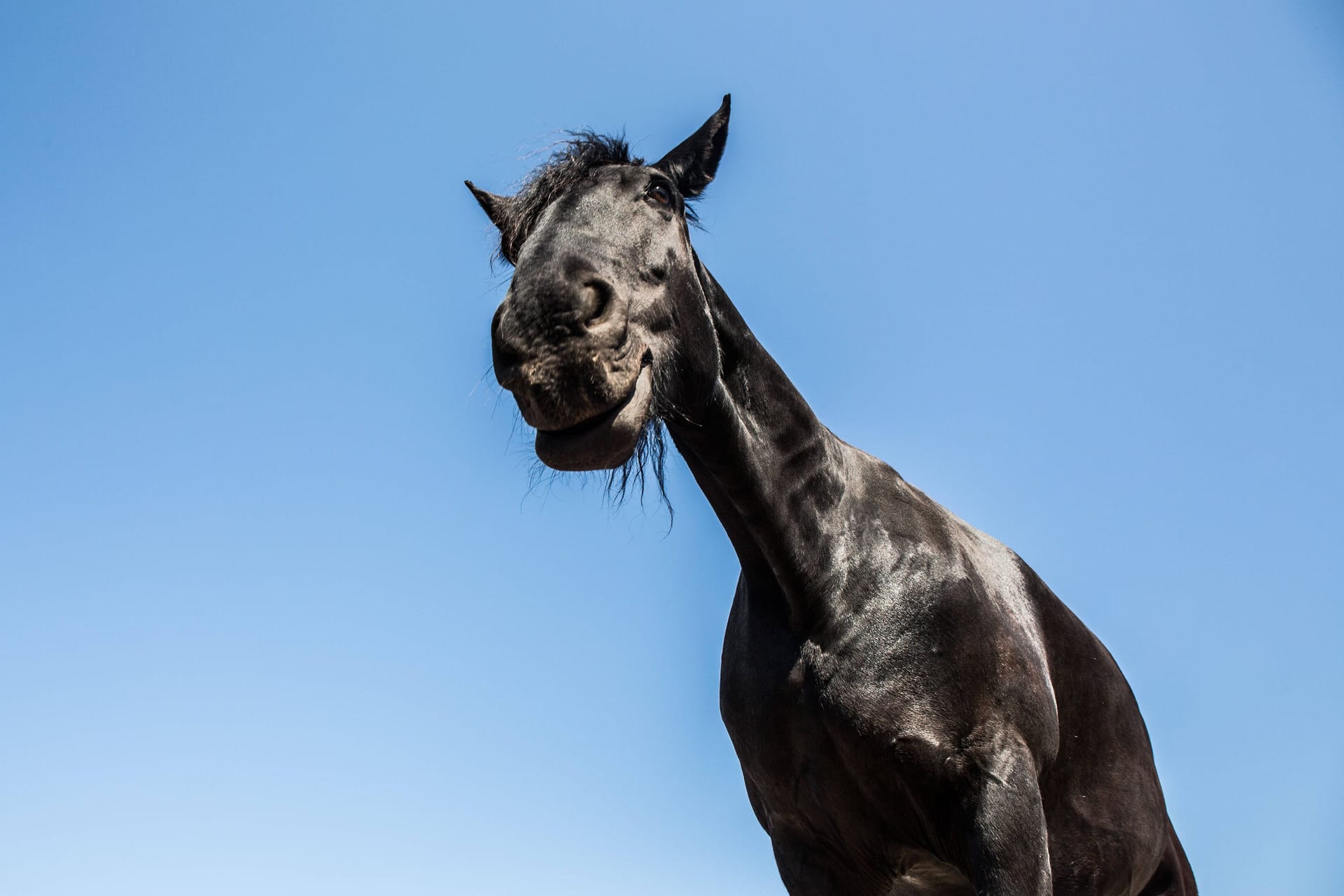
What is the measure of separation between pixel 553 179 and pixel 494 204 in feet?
1.90

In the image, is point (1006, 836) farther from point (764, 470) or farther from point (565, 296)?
point (565, 296)

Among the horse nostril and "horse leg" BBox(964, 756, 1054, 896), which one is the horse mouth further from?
"horse leg" BBox(964, 756, 1054, 896)

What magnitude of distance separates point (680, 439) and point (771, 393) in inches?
18.2

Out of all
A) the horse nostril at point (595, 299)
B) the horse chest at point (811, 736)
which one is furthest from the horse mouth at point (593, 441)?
the horse chest at point (811, 736)

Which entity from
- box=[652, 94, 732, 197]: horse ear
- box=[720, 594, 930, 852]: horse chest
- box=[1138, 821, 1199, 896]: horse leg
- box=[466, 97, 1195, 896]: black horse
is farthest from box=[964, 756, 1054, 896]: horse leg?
box=[652, 94, 732, 197]: horse ear

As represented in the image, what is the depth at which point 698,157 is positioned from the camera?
4.64 metres

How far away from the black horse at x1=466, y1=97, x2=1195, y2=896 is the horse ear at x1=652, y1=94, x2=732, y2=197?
0.01m

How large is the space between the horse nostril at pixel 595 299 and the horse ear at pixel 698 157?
3.69ft

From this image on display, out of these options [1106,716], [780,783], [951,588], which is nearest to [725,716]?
[780,783]

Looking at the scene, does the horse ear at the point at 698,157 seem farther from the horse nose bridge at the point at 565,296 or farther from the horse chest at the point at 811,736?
the horse chest at the point at 811,736

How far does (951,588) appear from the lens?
4.41m

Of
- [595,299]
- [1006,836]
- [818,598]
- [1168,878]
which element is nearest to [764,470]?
[818,598]

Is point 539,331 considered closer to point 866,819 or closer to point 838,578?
point 838,578

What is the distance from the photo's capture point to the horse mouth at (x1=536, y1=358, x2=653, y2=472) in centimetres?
352
